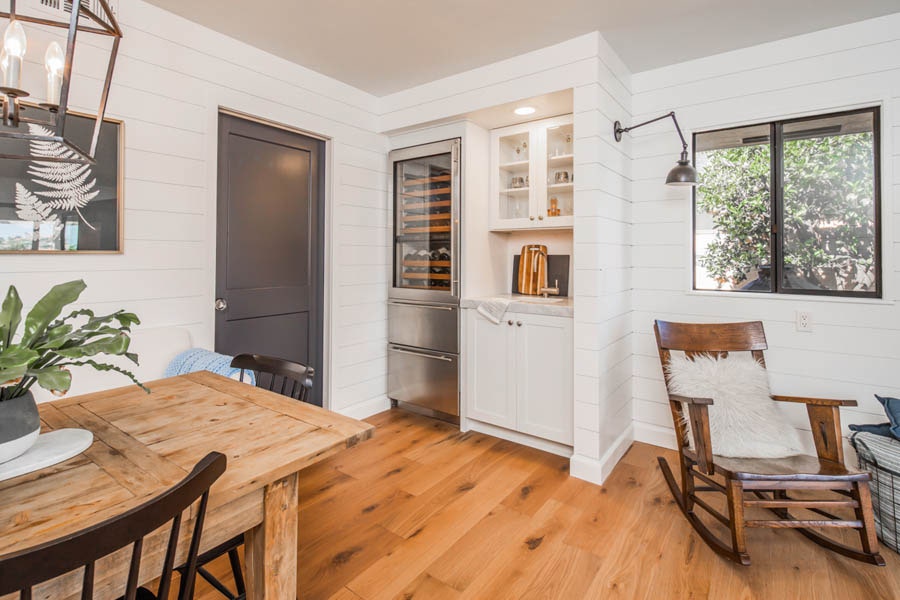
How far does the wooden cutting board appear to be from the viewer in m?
3.59

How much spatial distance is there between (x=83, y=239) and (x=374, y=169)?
2077 mm

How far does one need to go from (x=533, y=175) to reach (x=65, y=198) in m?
2.69

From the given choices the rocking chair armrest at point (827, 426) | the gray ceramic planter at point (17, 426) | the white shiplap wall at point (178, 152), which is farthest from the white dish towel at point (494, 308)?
the gray ceramic planter at point (17, 426)

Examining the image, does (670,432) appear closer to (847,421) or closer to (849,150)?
(847,421)

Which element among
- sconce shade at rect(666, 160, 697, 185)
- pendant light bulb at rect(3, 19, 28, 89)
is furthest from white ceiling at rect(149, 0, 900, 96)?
pendant light bulb at rect(3, 19, 28, 89)

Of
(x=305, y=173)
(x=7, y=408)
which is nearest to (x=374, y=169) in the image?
(x=305, y=173)

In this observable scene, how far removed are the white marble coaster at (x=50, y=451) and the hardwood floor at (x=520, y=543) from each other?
0.92 meters

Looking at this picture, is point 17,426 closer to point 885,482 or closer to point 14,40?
point 14,40

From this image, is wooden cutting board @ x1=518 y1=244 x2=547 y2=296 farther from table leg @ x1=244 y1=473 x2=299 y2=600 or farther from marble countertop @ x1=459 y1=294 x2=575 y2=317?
table leg @ x1=244 y1=473 x2=299 y2=600

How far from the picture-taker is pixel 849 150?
2670 millimetres

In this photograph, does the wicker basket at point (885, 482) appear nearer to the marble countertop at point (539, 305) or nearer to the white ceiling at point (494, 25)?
the marble countertop at point (539, 305)

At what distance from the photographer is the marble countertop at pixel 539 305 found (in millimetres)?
2922

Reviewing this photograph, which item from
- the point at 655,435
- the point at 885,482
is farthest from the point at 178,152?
the point at 885,482

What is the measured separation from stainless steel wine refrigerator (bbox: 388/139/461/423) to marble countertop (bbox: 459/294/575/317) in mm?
156
